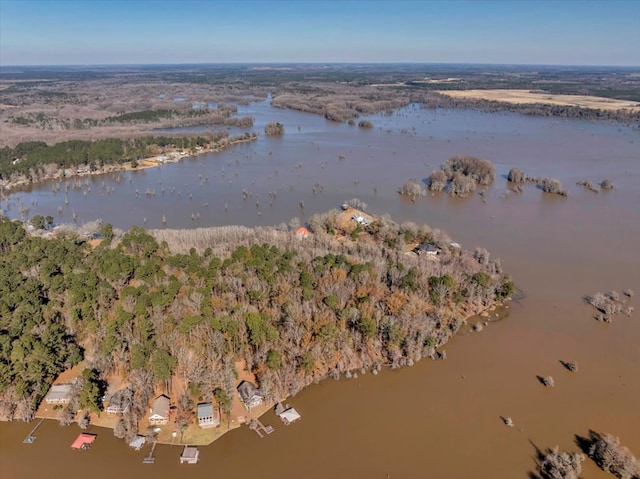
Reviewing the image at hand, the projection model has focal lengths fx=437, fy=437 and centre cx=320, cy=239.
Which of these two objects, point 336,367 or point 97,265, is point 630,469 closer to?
point 336,367

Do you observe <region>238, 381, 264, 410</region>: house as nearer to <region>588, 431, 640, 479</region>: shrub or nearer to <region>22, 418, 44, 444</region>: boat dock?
<region>22, 418, 44, 444</region>: boat dock

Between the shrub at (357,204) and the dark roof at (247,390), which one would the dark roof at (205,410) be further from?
the shrub at (357,204)

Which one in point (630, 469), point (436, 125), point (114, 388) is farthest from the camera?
point (436, 125)

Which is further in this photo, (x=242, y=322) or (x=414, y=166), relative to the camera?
(x=414, y=166)

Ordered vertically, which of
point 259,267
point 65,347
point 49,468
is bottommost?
point 49,468

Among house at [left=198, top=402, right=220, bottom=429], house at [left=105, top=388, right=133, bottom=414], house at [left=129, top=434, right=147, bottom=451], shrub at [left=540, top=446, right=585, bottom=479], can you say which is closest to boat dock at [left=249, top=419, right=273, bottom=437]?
house at [left=198, top=402, right=220, bottom=429]

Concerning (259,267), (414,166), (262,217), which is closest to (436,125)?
(414,166)
